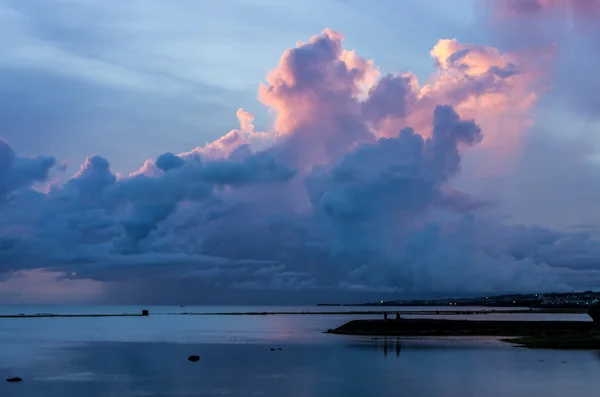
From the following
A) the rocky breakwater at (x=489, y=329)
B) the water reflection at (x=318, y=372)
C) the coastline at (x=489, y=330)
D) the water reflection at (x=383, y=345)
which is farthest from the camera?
the rocky breakwater at (x=489, y=329)

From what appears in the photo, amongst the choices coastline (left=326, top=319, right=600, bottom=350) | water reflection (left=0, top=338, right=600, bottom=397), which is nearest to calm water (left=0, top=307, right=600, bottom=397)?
water reflection (left=0, top=338, right=600, bottom=397)

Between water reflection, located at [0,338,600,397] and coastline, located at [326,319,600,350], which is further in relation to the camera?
coastline, located at [326,319,600,350]

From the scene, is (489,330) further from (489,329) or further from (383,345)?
(383,345)

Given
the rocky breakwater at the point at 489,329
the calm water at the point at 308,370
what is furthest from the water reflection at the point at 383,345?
the rocky breakwater at the point at 489,329

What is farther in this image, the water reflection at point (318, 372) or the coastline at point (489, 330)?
the coastline at point (489, 330)

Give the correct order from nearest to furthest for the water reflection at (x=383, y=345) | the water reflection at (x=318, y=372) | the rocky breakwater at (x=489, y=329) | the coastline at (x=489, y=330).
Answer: the water reflection at (x=318, y=372), the water reflection at (x=383, y=345), the coastline at (x=489, y=330), the rocky breakwater at (x=489, y=329)

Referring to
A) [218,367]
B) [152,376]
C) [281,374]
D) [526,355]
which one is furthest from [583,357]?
[152,376]

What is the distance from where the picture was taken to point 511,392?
60719mm

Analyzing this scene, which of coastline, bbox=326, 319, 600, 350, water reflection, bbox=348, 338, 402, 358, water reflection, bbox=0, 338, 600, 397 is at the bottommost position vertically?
water reflection, bbox=0, 338, 600, 397

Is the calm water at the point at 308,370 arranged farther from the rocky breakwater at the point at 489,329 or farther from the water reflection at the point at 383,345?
the rocky breakwater at the point at 489,329

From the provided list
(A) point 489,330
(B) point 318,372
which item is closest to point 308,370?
(B) point 318,372

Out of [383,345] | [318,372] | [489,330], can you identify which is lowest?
[318,372]

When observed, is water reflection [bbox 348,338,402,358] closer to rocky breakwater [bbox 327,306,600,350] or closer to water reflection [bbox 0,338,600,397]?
water reflection [bbox 0,338,600,397]

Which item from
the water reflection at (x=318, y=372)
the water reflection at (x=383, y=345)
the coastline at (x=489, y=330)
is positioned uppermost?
the coastline at (x=489, y=330)
